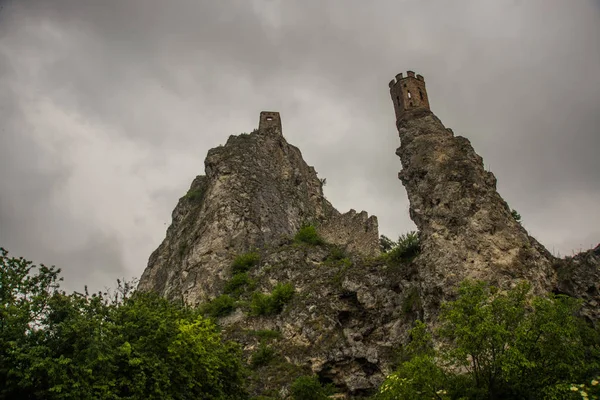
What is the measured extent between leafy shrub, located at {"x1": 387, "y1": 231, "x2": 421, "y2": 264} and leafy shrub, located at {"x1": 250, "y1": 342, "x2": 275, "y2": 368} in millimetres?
10161

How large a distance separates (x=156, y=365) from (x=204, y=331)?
151 inches

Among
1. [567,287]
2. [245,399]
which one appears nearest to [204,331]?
[245,399]

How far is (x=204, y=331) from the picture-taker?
2186cm

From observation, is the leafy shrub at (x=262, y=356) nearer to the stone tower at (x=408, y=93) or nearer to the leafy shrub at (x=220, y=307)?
the leafy shrub at (x=220, y=307)

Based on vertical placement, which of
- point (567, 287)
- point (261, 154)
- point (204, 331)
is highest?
point (261, 154)

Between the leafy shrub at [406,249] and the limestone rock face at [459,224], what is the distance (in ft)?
6.14

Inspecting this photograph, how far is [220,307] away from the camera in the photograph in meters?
36.3

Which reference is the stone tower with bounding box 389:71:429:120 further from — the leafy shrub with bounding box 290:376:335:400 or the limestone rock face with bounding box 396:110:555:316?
the leafy shrub with bounding box 290:376:335:400

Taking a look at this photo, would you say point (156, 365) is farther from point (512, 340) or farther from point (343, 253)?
point (343, 253)

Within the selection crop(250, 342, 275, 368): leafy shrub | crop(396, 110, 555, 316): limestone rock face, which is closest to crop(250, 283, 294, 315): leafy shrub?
crop(250, 342, 275, 368): leafy shrub

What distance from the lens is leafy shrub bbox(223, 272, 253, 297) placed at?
1522 inches

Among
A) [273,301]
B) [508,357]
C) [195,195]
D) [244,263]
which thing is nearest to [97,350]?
[508,357]

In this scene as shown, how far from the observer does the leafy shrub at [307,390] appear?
2527cm

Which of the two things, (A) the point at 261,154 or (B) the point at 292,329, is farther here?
(A) the point at 261,154
